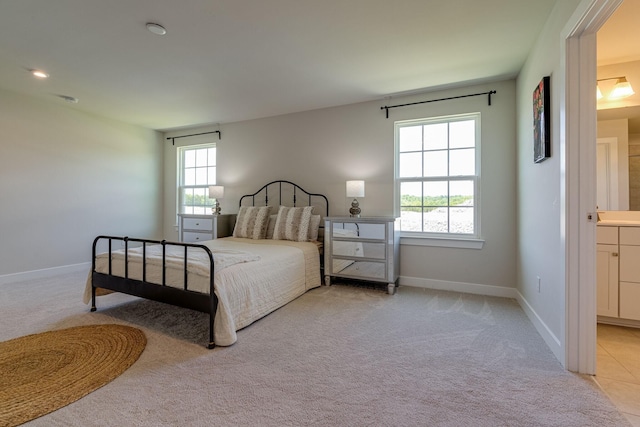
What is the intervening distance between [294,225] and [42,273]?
365 cm

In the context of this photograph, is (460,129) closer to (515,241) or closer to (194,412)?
(515,241)

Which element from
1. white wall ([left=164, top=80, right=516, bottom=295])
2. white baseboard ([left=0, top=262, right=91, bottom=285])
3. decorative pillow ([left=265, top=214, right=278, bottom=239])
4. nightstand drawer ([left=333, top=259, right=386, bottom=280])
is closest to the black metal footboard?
decorative pillow ([left=265, top=214, right=278, bottom=239])

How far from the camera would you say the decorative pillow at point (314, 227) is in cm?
392

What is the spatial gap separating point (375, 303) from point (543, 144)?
6.82ft

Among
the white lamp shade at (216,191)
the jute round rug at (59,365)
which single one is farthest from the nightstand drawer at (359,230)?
the jute round rug at (59,365)

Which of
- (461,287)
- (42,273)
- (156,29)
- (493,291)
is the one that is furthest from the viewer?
(42,273)

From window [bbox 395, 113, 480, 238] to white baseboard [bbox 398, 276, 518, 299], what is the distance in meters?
0.58

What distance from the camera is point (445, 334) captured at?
2324mm

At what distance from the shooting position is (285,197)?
4520 mm

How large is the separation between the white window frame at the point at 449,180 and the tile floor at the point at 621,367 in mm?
1338

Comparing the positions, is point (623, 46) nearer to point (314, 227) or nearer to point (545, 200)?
point (545, 200)

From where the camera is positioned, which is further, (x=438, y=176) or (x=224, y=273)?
(x=438, y=176)

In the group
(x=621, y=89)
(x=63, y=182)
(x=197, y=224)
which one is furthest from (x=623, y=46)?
(x=63, y=182)

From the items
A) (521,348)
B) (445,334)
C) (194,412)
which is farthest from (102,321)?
(521,348)
